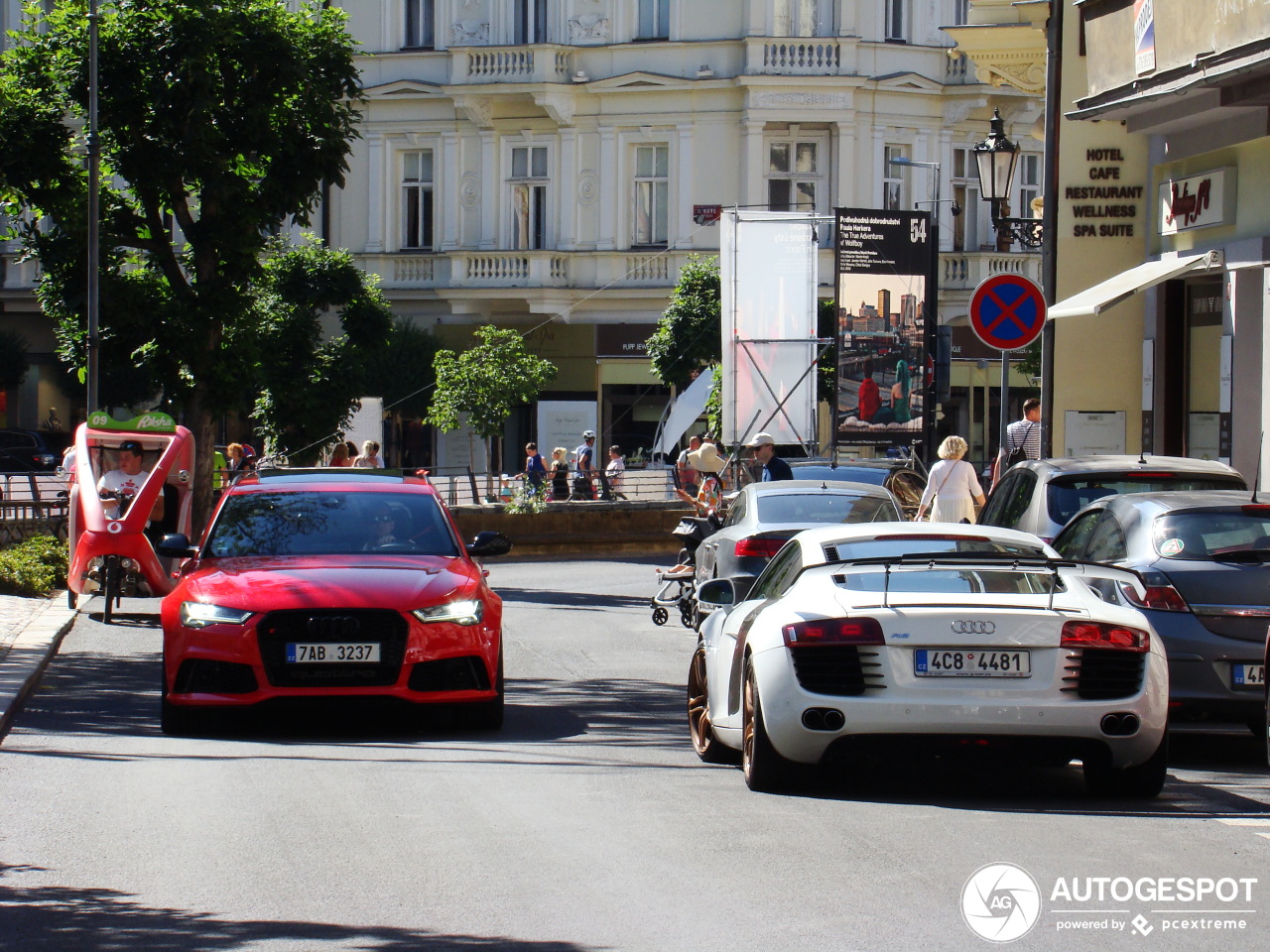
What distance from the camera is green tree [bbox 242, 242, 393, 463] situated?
35594 mm

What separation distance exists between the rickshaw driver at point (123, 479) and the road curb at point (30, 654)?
3.71ft

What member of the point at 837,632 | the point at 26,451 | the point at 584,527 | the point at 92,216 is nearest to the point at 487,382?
the point at 584,527

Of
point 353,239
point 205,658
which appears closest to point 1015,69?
point 205,658

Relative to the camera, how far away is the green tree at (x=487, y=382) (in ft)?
131

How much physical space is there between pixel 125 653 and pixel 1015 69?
15614 millimetres

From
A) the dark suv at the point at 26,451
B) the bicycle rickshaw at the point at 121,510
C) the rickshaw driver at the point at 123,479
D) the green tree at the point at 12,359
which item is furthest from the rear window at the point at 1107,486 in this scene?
the green tree at the point at 12,359

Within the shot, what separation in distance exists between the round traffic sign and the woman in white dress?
47.0 inches

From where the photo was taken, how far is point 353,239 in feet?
154

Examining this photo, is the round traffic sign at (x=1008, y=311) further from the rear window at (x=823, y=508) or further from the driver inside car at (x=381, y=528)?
the driver inside car at (x=381, y=528)

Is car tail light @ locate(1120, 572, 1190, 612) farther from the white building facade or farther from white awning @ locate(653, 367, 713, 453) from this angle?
the white building facade

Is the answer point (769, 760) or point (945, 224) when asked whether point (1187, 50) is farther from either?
point (945, 224)

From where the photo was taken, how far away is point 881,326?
26453 millimetres

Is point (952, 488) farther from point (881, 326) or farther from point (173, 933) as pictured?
point (173, 933)

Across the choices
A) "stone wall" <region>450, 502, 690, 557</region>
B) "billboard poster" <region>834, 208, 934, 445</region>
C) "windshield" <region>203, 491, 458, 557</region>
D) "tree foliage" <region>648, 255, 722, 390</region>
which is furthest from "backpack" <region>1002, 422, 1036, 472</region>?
"tree foliage" <region>648, 255, 722, 390</region>
